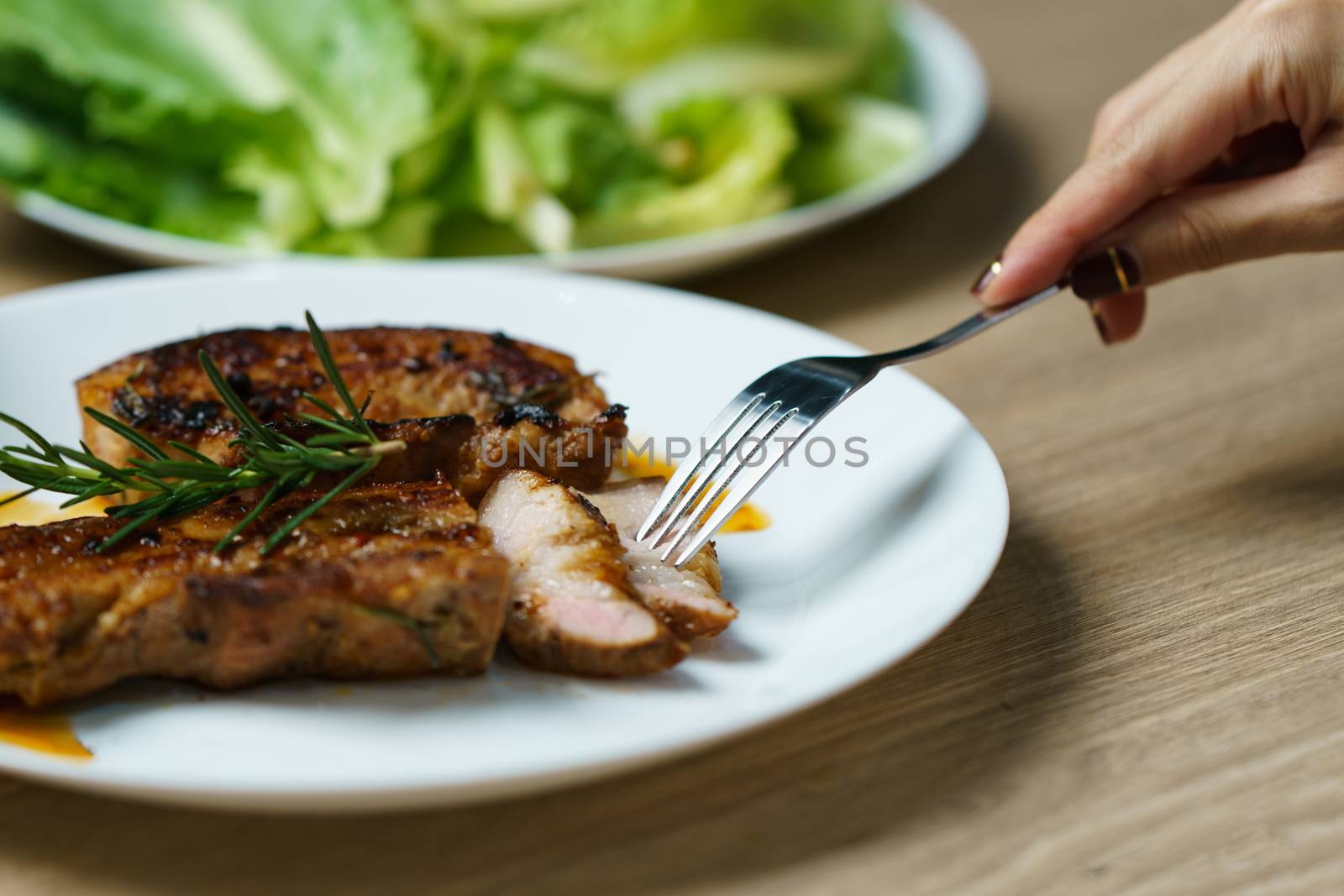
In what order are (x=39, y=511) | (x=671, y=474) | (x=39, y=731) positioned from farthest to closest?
(x=671, y=474) → (x=39, y=511) → (x=39, y=731)

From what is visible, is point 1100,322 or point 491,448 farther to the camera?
point 1100,322

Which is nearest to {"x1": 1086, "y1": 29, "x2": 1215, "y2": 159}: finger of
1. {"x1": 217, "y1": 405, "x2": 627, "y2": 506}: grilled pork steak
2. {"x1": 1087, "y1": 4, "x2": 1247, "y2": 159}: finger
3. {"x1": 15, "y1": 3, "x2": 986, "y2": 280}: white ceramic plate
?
{"x1": 1087, "y1": 4, "x2": 1247, "y2": 159}: finger

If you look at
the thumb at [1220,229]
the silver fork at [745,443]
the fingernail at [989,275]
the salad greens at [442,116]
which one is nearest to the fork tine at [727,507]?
the silver fork at [745,443]

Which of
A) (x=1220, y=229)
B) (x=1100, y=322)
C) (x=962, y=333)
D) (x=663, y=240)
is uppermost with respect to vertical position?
(x=1220, y=229)

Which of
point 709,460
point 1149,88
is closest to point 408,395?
point 709,460

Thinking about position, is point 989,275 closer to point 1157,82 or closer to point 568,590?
point 1157,82

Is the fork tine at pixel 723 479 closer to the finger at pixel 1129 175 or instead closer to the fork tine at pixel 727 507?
the fork tine at pixel 727 507

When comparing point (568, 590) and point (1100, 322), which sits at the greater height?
point (568, 590)
